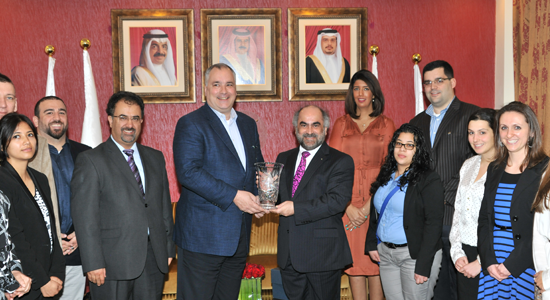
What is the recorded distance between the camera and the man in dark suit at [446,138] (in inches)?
124

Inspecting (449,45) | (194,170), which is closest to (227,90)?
(194,170)

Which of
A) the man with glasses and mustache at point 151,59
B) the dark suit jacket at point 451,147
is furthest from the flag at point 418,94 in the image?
the man with glasses and mustache at point 151,59

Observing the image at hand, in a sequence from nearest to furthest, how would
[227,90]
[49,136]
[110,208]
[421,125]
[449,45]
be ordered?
[110,208], [227,90], [49,136], [421,125], [449,45]

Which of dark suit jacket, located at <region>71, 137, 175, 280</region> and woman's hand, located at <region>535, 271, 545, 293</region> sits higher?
dark suit jacket, located at <region>71, 137, 175, 280</region>

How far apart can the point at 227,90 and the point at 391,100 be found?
2.62 m

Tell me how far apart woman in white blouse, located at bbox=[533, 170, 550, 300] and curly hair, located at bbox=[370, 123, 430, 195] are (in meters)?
0.71

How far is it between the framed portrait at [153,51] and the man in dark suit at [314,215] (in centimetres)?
224

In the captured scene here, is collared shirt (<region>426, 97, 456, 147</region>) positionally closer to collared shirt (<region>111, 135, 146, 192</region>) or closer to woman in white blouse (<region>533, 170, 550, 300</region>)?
woman in white blouse (<region>533, 170, 550, 300</region>)

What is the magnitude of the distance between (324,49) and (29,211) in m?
3.43

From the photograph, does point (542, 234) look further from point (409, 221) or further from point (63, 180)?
point (63, 180)

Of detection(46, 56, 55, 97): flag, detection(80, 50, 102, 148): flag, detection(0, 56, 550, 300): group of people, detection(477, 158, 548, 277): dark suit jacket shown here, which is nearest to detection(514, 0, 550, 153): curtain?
detection(0, 56, 550, 300): group of people

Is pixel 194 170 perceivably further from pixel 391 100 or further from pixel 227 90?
pixel 391 100

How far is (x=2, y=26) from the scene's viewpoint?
463 centimetres

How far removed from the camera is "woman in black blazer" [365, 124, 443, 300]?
8.98ft
